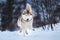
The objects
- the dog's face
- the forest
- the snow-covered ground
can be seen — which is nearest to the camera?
the dog's face

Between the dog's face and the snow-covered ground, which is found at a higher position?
the dog's face

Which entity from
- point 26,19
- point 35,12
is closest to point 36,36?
point 26,19

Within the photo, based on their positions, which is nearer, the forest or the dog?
the dog

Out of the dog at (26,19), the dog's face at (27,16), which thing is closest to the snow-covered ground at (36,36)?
the dog at (26,19)

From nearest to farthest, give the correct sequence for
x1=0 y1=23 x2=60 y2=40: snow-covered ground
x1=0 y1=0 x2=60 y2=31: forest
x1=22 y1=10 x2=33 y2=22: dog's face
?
x1=22 y1=10 x2=33 y2=22: dog's face
x1=0 y1=23 x2=60 y2=40: snow-covered ground
x1=0 y1=0 x2=60 y2=31: forest

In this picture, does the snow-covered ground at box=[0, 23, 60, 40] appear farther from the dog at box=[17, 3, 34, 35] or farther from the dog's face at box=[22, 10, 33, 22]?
the dog's face at box=[22, 10, 33, 22]

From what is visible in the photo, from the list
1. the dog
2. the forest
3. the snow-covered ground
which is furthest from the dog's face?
the forest

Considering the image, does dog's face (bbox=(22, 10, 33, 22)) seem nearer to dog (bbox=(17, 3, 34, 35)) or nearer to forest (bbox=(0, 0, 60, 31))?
dog (bbox=(17, 3, 34, 35))

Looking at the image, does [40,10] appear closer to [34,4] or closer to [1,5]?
[34,4]

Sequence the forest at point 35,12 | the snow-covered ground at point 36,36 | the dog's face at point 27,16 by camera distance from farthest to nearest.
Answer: the forest at point 35,12 → the snow-covered ground at point 36,36 → the dog's face at point 27,16

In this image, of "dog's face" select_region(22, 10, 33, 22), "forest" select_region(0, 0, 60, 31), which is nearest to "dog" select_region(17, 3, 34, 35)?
"dog's face" select_region(22, 10, 33, 22)

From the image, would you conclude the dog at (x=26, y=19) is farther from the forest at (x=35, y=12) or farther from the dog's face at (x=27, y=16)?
the forest at (x=35, y=12)

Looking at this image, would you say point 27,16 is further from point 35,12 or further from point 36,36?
→ point 35,12

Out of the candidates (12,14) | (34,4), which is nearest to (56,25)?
(34,4)
